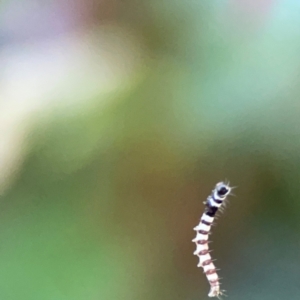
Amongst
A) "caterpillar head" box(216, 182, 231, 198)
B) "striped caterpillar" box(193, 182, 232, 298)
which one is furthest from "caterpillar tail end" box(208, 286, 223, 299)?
"caterpillar head" box(216, 182, 231, 198)

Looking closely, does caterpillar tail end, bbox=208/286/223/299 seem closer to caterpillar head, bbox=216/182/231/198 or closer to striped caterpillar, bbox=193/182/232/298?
striped caterpillar, bbox=193/182/232/298

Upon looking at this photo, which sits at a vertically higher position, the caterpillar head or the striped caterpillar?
the caterpillar head

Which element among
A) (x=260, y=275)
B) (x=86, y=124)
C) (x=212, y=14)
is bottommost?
(x=260, y=275)

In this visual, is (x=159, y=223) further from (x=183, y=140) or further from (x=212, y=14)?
(x=212, y=14)

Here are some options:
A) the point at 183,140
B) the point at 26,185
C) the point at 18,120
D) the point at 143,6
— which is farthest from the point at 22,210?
the point at 143,6

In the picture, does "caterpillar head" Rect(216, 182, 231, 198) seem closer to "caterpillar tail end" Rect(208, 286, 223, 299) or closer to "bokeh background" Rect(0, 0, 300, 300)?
"bokeh background" Rect(0, 0, 300, 300)

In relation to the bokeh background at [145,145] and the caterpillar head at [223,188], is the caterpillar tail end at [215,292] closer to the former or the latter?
the bokeh background at [145,145]

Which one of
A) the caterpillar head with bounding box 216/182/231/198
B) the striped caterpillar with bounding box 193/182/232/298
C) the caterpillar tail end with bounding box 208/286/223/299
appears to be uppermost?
the caterpillar head with bounding box 216/182/231/198
